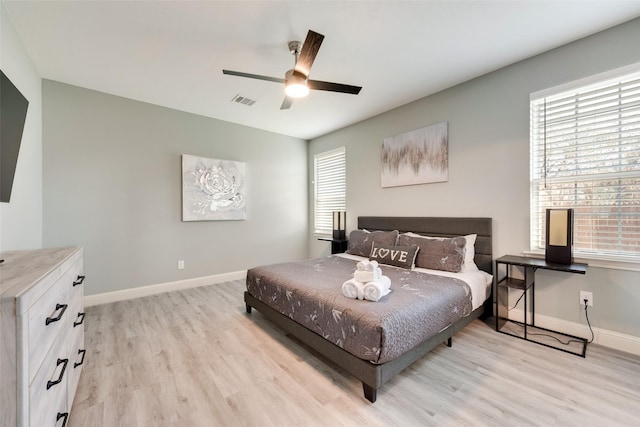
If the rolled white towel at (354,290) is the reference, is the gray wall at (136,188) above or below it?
above

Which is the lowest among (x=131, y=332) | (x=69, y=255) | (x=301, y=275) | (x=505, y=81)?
(x=131, y=332)

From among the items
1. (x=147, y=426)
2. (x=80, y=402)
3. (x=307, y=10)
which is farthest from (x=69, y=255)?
(x=307, y=10)

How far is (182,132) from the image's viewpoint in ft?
12.7

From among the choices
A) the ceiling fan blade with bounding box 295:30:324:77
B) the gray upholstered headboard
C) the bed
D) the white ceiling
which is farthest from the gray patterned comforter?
the white ceiling

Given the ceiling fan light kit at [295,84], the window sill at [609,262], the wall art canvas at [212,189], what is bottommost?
the window sill at [609,262]

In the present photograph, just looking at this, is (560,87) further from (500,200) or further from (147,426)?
(147,426)

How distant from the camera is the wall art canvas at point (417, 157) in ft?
10.7

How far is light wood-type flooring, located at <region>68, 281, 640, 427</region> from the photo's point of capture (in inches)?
58.7

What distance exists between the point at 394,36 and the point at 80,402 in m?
3.55

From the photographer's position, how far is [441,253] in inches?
110

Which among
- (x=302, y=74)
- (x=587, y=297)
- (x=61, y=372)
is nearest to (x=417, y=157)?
(x=302, y=74)

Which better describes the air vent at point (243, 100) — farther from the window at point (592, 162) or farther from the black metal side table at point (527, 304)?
the black metal side table at point (527, 304)

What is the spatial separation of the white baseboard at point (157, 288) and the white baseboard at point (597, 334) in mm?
4099

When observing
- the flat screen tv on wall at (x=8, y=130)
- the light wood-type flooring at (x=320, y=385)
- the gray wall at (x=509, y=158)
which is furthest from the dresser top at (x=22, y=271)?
the gray wall at (x=509, y=158)
